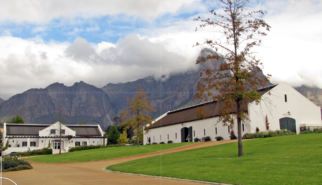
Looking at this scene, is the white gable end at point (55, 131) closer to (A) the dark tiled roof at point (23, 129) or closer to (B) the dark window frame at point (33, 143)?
(A) the dark tiled roof at point (23, 129)

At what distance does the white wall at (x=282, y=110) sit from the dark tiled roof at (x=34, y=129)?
1925 inches

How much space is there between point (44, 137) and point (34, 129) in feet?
19.4

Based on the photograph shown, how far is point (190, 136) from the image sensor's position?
53.4 meters

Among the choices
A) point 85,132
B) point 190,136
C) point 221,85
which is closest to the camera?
point 221,85

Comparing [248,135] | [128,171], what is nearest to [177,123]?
[248,135]

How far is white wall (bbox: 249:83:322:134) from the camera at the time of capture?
41.8m

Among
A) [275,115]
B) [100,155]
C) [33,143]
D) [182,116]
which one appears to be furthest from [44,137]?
[275,115]

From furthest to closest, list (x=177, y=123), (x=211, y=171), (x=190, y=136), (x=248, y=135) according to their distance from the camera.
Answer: (x=177, y=123) < (x=190, y=136) < (x=248, y=135) < (x=211, y=171)

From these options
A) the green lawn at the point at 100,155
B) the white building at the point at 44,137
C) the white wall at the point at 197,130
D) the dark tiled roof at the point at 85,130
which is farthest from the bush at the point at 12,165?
the dark tiled roof at the point at 85,130

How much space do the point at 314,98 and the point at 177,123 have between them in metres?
65.0

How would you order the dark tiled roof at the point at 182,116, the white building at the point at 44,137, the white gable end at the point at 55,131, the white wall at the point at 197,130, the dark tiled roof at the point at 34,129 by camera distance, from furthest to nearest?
the white gable end at the point at 55,131 → the dark tiled roof at the point at 34,129 → the white building at the point at 44,137 → the dark tiled roof at the point at 182,116 → the white wall at the point at 197,130

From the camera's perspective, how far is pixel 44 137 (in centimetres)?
7106

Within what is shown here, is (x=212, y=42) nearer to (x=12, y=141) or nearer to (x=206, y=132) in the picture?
(x=206, y=132)

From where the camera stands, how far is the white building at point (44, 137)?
225 ft
